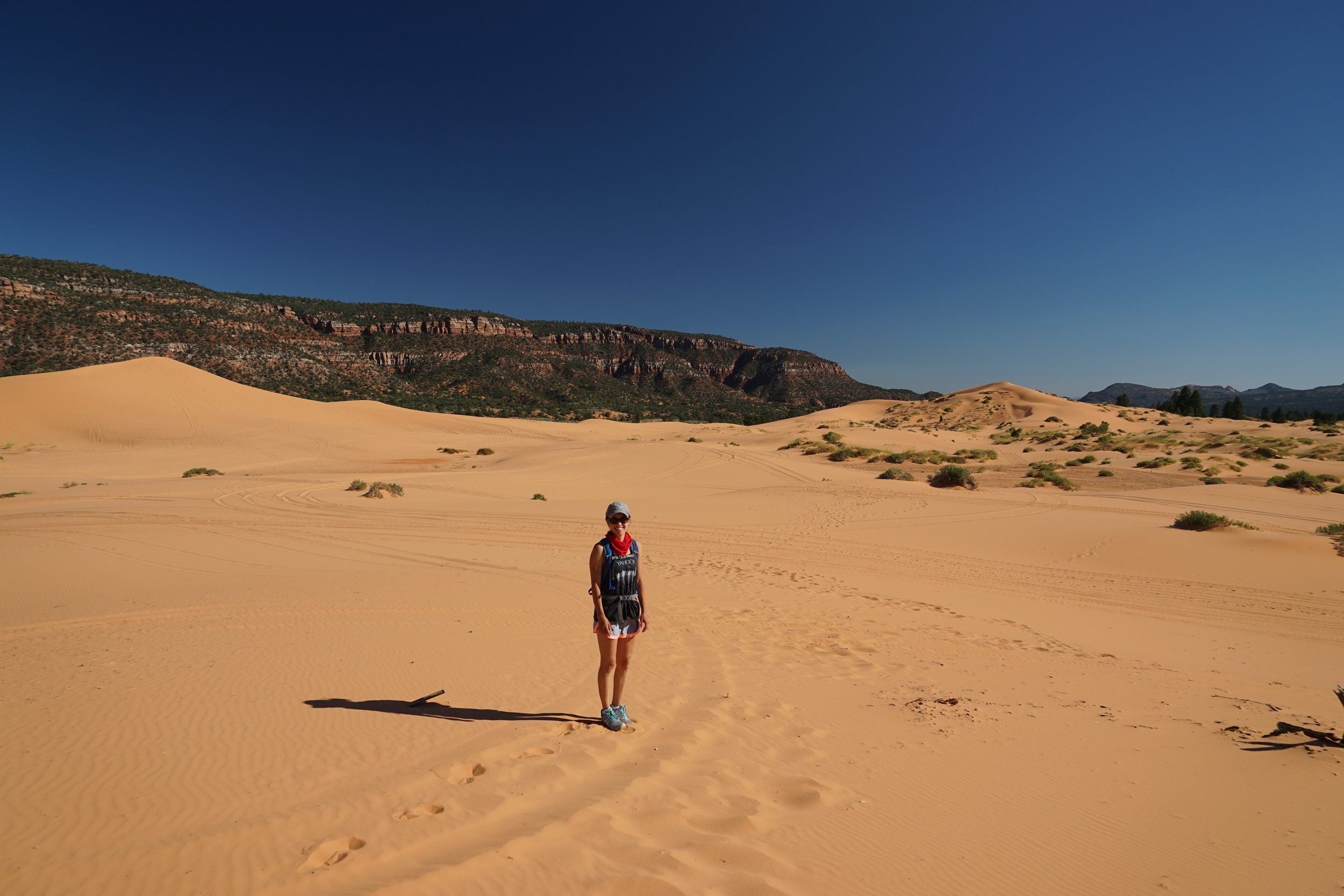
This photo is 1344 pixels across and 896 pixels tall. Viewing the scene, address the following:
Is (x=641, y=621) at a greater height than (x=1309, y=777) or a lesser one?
greater

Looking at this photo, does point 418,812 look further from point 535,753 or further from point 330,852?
point 535,753

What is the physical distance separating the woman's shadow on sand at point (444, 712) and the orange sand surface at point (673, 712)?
0.04m

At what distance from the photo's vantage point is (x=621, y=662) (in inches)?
175

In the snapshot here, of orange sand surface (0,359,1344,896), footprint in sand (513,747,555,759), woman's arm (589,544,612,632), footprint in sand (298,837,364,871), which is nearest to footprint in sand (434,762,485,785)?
orange sand surface (0,359,1344,896)

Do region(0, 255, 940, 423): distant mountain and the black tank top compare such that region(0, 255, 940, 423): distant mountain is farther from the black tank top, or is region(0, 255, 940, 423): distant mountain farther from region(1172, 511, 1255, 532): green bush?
the black tank top

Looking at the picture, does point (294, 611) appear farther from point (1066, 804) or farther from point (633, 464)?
point (633, 464)

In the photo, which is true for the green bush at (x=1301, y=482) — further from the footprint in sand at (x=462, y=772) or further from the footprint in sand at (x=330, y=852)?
the footprint in sand at (x=330, y=852)

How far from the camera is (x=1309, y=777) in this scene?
3.68 meters

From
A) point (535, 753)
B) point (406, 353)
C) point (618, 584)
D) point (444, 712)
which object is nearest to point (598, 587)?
point (618, 584)

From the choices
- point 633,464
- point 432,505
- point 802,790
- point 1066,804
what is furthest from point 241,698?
point 633,464

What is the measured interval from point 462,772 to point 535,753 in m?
0.52

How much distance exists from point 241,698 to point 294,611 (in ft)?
9.36

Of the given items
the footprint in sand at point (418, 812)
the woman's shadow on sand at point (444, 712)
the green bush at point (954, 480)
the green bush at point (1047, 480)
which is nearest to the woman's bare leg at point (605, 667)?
the woman's shadow on sand at point (444, 712)

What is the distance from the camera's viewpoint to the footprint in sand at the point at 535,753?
157 inches
